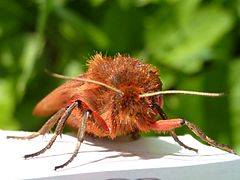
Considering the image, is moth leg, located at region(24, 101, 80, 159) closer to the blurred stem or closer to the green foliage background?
the green foliage background

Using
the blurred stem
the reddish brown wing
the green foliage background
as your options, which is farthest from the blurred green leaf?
the reddish brown wing

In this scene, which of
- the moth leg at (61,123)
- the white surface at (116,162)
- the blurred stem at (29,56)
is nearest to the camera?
the white surface at (116,162)

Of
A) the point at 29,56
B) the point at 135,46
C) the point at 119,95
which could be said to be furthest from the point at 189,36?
the point at 119,95

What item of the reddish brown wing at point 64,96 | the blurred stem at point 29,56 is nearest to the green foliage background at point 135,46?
the blurred stem at point 29,56

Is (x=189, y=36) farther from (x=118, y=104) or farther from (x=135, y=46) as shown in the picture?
(x=118, y=104)

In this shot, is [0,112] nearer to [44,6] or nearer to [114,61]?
[44,6]

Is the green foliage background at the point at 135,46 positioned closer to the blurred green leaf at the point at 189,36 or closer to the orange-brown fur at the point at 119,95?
the blurred green leaf at the point at 189,36
